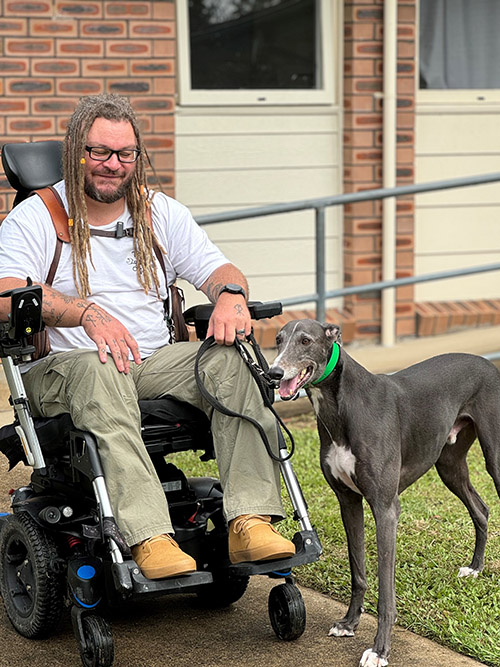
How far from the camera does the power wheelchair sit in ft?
11.2

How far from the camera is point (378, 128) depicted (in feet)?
23.6

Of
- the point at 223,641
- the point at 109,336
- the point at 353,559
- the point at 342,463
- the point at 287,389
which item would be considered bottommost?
the point at 223,641

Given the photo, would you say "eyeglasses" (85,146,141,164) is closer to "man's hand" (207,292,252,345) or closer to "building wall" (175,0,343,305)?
"man's hand" (207,292,252,345)

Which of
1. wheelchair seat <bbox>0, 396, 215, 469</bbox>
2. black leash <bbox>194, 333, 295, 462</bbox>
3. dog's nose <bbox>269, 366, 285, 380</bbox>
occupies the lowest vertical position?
wheelchair seat <bbox>0, 396, 215, 469</bbox>

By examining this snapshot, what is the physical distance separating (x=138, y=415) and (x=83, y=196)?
34.6 inches

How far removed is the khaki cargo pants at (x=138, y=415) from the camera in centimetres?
344

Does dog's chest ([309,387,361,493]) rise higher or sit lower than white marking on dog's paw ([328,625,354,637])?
higher

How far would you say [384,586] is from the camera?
3.51 m

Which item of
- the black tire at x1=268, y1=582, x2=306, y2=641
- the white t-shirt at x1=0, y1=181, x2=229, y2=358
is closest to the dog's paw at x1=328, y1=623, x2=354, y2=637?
the black tire at x1=268, y1=582, x2=306, y2=641

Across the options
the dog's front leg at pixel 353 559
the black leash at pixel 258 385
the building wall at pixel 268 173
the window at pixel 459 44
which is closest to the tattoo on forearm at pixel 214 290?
the black leash at pixel 258 385

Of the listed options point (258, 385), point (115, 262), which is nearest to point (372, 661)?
point (258, 385)

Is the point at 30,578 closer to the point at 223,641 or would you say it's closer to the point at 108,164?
the point at 223,641

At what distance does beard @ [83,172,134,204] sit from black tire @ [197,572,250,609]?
1390 millimetres

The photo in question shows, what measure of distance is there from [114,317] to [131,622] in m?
1.04
